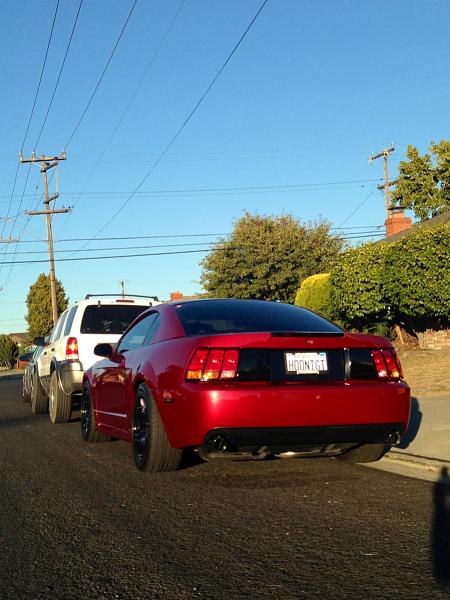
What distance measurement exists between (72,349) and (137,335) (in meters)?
3.12

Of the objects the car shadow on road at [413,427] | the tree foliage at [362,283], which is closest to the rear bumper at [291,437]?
the car shadow on road at [413,427]

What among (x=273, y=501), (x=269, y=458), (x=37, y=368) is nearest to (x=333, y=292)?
(x=37, y=368)

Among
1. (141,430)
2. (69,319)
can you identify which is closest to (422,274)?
(69,319)

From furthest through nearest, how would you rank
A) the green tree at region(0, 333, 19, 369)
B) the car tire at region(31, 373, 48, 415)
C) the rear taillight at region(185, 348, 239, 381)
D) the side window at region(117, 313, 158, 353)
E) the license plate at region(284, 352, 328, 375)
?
1. the green tree at region(0, 333, 19, 369)
2. the car tire at region(31, 373, 48, 415)
3. the side window at region(117, 313, 158, 353)
4. the license plate at region(284, 352, 328, 375)
5. the rear taillight at region(185, 348, 239, 381)

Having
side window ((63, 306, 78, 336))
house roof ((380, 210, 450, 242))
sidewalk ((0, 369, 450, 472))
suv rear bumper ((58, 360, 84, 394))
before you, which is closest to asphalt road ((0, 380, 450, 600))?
sidewalk ((0, 369, 450, 472))

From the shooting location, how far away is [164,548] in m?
4.01

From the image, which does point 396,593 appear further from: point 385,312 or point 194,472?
point 385,312

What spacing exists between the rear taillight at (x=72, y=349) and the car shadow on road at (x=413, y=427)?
4719 millimetres

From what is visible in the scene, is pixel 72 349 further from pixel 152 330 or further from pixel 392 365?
pixel 392 365

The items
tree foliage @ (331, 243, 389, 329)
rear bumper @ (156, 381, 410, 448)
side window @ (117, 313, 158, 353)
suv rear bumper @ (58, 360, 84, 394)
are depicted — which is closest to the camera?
rear bumper @ (156, 381, 410, 448)

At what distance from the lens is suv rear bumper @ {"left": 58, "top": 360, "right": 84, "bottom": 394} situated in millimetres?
9766

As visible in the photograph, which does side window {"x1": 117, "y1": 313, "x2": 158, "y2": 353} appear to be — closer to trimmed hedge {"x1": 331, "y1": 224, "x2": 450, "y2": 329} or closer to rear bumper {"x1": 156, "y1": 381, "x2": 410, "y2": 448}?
rear bumper {"x1": 156, "y1": 381, "x2": 410, "y2": 448}

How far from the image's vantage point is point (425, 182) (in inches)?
1399

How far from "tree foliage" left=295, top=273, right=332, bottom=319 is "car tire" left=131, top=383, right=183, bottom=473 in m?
15.2
